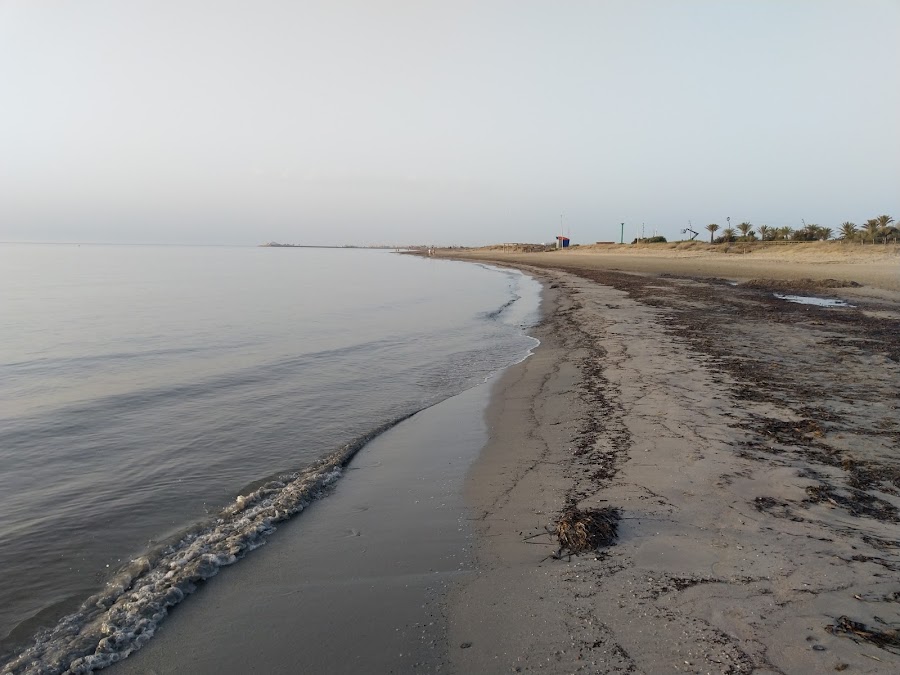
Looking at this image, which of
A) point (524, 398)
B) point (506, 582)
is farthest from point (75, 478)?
point (524, 398)

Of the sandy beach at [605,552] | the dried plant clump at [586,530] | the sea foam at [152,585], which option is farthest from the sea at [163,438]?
the dried plant clump at [586,530]

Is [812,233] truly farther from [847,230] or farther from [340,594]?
[340,594]

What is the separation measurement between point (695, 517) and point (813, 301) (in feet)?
68.4

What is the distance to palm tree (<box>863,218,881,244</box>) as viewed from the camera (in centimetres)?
4586

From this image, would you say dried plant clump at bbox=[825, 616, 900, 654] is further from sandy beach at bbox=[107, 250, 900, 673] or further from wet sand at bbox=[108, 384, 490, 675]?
wet sand at bbox=[108, 384, 490, 675]

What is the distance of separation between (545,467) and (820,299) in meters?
21.7

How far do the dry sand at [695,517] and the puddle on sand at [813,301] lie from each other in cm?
1019

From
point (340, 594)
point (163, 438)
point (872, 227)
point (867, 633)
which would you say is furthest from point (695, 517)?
point (872, 227)

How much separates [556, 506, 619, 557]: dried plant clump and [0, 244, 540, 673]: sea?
2.75 metres

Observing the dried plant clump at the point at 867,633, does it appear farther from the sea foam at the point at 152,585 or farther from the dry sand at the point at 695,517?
the sea foam at the point at 152,585

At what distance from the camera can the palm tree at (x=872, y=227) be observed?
45.9 m

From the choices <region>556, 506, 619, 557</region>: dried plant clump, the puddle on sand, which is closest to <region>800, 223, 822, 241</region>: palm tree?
the puddle on sand

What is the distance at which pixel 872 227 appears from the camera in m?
49.6

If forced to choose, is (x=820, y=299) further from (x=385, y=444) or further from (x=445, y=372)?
(x=385, y=444)
